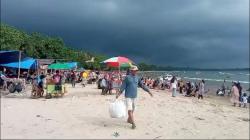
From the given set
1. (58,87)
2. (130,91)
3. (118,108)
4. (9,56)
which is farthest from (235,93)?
(130,91)

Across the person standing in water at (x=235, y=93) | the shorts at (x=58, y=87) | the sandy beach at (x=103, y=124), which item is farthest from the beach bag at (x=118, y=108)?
the person standing in water at (x=235, y=93)

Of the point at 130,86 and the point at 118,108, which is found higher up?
the point at 130,86

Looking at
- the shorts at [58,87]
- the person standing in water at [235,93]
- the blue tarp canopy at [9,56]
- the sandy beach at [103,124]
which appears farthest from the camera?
the person standing in water at [235,93]

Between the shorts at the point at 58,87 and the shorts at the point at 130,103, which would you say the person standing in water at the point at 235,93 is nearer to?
the shorts at the point at 58,87

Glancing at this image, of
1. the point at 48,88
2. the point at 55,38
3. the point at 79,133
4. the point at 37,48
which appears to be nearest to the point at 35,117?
the point at 79,133

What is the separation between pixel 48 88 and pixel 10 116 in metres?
6.69

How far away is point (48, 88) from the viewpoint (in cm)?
1859

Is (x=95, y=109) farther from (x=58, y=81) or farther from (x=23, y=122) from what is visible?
(x=58, y=81)

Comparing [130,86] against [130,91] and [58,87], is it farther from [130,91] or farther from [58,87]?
[58,87]

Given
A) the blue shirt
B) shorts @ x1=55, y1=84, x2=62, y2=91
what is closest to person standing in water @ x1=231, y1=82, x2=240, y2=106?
shorts @ x1=55, y1=84, x2=62, y2=91

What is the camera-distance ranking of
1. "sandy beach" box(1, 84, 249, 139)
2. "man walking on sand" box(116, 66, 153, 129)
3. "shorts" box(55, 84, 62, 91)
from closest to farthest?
"sandy beach" box(1, 84, 249, 139) < "man walking on sand" box(116, 66, 153, 129) < "shorts" box(55, 84, 62, 91)

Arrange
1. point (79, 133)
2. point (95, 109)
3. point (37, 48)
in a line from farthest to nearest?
point (37, 48) → point (95, 109) → point (79, 133)

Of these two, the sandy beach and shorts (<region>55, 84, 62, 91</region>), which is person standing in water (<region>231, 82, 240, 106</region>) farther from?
shorts (<region>55, 84, 62, 91</region>)

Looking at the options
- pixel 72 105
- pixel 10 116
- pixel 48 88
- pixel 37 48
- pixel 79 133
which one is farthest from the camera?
pixel 37 48
